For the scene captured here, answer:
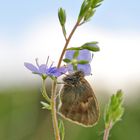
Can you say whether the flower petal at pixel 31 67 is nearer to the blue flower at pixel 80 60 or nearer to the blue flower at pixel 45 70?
the blue flower at pixel 45 70

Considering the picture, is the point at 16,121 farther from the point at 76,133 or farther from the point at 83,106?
the point at 83,106

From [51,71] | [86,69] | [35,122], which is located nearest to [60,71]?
[51,71]

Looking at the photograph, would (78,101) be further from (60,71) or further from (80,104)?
(60,71)

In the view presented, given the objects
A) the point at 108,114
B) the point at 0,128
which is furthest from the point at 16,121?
the point at 108,114

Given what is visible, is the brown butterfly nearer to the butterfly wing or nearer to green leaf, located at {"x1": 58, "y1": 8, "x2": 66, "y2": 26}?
the butterfly wing

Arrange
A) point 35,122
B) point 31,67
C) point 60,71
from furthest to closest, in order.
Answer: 1. point 35,122
2. point 31,67
3. point 60,71

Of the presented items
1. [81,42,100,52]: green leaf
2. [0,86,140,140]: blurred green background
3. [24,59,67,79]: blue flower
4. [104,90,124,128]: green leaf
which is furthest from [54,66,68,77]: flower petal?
[0,86,140,140]: blurred green background

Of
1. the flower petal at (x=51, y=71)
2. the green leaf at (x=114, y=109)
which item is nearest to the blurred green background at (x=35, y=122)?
the green leaf at (x=114, y=109)
